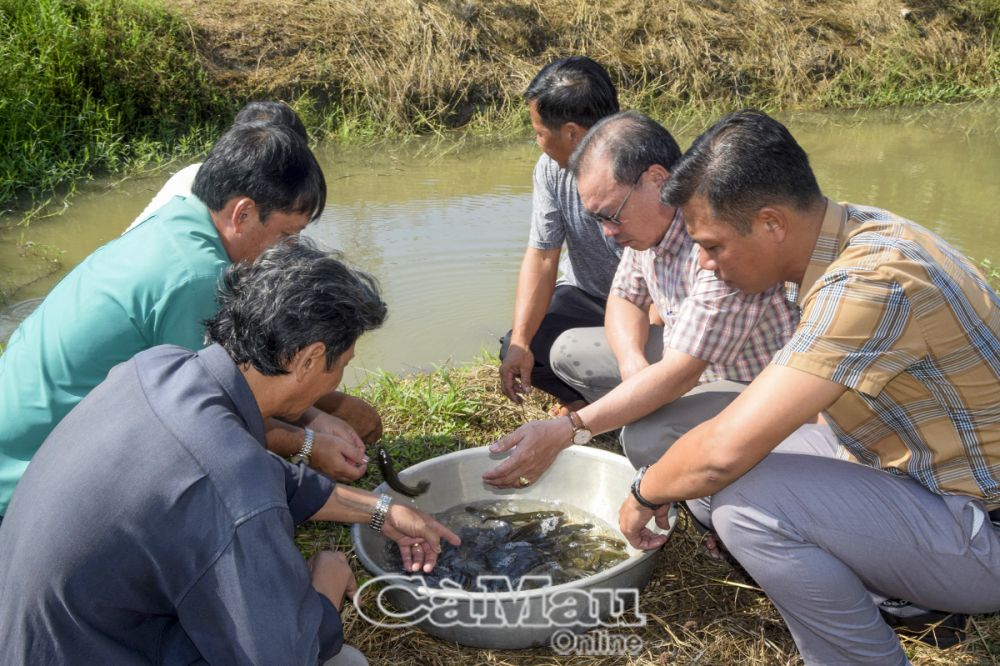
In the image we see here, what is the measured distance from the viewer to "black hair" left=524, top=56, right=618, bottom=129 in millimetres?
3941

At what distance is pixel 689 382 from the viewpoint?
3.17m

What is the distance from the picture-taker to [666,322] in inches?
135

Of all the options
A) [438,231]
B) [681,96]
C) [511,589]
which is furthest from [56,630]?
[681,96]

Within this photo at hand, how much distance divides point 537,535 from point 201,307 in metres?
1.42

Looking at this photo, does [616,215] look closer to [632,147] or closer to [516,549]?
[632,147]

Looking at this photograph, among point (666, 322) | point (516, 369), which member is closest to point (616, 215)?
point (666, 322)

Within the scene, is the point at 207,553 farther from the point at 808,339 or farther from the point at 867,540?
the point at 867,540

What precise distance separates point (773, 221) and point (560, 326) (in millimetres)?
1941

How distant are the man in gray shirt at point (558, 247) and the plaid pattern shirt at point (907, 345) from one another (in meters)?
1.70

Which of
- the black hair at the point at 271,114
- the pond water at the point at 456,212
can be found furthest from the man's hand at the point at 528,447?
the pond water at the point at 456,212

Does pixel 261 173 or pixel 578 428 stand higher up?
pixel 261 173

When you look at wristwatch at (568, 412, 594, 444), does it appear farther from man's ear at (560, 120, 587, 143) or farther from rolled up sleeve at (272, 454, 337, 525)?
man's ear at (560, 120, 587, 143)

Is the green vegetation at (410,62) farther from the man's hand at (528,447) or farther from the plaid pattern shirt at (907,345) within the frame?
the plaid pattern shirt at (907,345)

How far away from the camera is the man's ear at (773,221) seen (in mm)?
2445
